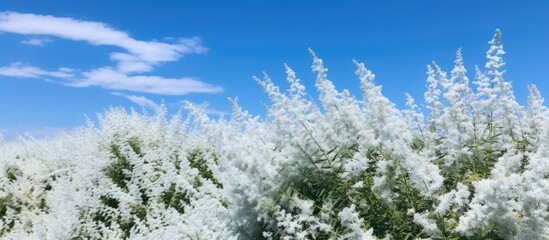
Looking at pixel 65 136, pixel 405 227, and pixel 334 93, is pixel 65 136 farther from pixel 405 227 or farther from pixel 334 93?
pixel 405 227

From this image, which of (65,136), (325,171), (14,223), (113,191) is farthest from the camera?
(65,136)

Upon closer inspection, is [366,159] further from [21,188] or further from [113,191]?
[21,188]

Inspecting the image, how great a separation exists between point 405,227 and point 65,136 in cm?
1074

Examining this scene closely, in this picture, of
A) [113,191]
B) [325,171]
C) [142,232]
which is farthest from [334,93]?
[113,191]

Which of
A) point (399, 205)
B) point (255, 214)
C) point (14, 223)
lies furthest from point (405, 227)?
point (14, 223)

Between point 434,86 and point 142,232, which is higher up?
point 434,86

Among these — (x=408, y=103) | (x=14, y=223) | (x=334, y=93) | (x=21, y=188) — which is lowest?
(x=14, y=223)

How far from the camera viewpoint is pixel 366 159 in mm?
5480

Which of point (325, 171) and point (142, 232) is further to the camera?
point (142, 232)

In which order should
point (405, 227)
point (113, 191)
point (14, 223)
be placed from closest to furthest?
point (405, 227), point (113, 191), point (14, 223)

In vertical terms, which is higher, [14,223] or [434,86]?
[434,86]

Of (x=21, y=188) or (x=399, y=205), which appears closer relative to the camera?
(x=399, y=205)

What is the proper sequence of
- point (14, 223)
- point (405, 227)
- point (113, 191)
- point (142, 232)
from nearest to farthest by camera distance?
point (405, 227), point (142, 232), point (113, 191), point (14, 223)

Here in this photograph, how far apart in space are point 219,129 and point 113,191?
3.05 meters
